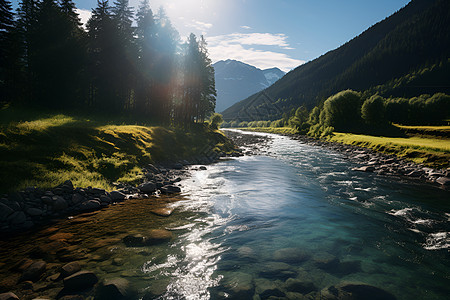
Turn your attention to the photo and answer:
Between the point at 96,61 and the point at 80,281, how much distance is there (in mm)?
43804

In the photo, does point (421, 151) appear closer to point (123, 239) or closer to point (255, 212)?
point (255, 212)

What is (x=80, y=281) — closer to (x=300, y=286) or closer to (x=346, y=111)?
(x=300, y=286)

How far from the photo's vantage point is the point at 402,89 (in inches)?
6531

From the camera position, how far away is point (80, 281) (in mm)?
5539

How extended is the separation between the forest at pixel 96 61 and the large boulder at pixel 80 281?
1317 inches

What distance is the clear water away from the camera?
6254 mm

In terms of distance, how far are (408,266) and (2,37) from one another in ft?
180

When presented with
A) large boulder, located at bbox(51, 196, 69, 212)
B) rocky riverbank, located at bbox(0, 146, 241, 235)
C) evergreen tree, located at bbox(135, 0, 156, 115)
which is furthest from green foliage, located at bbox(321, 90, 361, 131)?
large boulder, located at bbox(51, 196, 69, 212)

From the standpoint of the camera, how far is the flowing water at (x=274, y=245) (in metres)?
6.09

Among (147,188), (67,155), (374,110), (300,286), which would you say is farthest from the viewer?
(374,110)

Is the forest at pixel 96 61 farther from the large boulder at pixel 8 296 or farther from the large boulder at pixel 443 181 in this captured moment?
the large boulder at pixel 443 181

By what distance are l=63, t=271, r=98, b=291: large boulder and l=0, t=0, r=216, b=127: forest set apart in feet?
110

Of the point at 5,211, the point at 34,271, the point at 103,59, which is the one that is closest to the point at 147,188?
the point at 5,211

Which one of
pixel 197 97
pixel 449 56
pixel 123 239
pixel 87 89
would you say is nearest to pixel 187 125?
pixel 197 97
